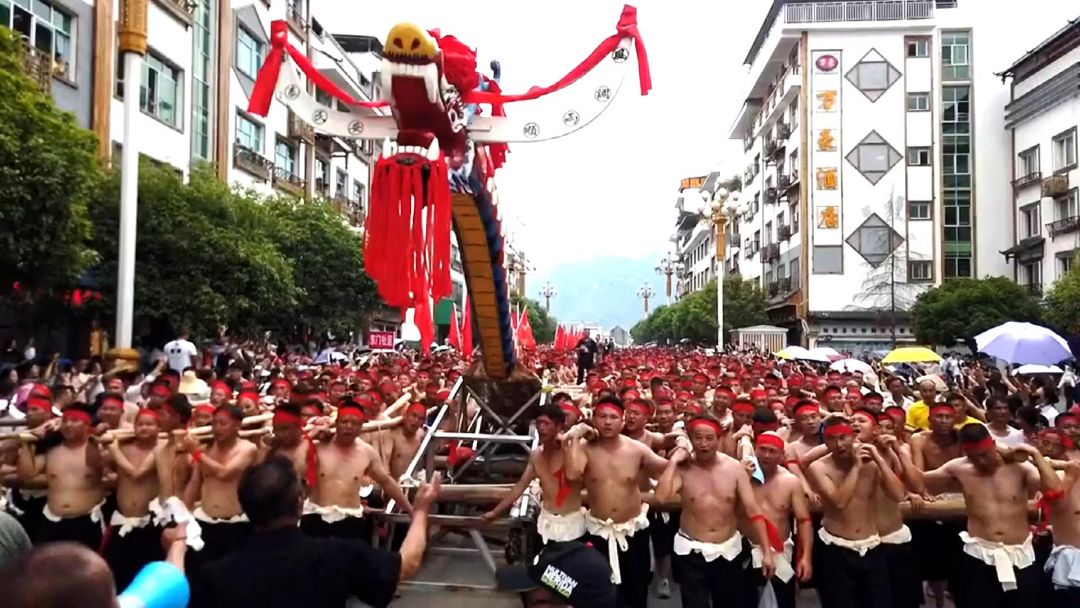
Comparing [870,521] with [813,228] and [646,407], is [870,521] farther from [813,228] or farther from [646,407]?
[813,228]

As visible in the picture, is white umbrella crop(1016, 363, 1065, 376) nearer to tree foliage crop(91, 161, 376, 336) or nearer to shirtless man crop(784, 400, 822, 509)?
shirtless man crop(784, 400, 822, 509)

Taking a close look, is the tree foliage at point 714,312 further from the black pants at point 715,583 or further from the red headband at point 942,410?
the black pants at point 715,583

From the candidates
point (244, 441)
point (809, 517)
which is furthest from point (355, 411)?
point (809, 517)

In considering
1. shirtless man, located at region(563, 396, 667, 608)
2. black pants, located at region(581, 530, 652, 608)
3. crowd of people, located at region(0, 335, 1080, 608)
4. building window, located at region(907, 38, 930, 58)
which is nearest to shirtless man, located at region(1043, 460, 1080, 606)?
crowd of people, located at region(0, 335, 1080, 608)

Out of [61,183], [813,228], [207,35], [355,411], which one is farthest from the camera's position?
[813,228]

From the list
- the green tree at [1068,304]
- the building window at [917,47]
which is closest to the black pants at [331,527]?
the green tree at [1068,304]

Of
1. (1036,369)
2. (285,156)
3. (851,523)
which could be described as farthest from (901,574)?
(285,156)

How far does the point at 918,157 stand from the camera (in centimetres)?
4166

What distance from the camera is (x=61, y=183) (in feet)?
37.3

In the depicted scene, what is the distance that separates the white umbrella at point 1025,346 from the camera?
11805 millimetres

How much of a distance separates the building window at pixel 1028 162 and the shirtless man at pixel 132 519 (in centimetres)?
3710

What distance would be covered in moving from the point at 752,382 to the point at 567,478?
743 centimetres

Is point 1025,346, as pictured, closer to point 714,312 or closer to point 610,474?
point 610,474

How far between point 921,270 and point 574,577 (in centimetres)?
4230
